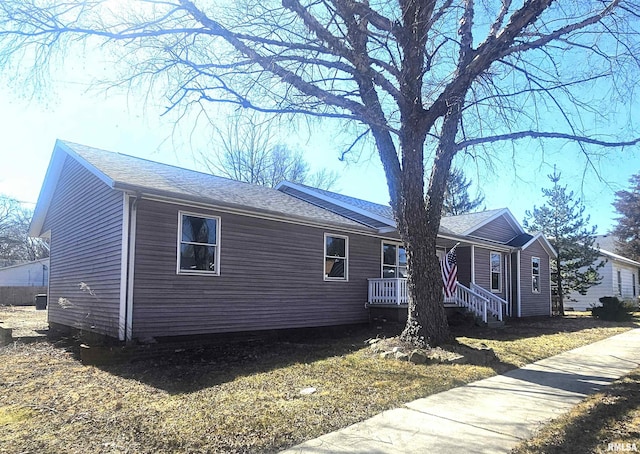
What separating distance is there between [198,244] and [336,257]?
4699mm

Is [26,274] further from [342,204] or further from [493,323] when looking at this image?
[493,323]

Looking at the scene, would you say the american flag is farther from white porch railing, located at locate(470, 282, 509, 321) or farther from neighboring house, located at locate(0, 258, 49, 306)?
neighboring house, located at locate(0, 258, 49, 306)

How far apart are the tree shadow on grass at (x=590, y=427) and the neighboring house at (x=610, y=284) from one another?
23584mm

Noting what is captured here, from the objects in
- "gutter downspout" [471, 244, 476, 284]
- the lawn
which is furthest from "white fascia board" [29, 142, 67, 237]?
"gutter downspout" [471, 244, 476, 284]

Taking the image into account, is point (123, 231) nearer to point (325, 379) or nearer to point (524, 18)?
point (325, 379)

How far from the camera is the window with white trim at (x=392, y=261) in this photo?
15.6 m

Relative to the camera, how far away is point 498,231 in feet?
68.4

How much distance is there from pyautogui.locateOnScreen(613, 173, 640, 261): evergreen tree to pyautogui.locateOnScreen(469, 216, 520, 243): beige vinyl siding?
26.7m

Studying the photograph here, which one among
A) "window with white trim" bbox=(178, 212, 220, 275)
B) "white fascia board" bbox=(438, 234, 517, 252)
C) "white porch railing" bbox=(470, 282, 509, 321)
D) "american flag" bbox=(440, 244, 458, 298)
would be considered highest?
"white fascia board" bbox=(438, 234, 517, 252)

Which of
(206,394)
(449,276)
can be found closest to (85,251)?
Result: (206,394)

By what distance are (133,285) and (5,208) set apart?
42680 mm

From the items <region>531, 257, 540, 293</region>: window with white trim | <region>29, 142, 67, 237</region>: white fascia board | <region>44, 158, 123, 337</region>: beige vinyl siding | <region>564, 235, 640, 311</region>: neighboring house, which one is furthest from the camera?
<region>564, 235, 640, 311</region>: neighboring house

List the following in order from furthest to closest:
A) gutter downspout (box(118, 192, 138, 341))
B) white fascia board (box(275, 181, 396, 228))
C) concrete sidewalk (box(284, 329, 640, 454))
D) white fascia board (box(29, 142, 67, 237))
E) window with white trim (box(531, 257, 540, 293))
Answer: window with white trim (box(531, 257, 540, 293)) → white fascia board (box(275, 181, 396, 228)) → white fascia board (box(29, 142, 67, 237)) → gutter downspout (box(118, 192, 138, 341)) → concrete sidewalk (box(284, 329, 640, 454))

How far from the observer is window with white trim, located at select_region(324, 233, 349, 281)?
13.4 m
